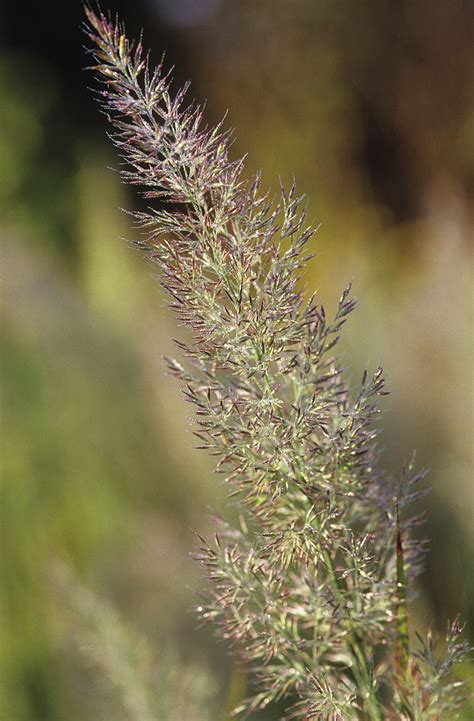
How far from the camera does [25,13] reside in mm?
3516

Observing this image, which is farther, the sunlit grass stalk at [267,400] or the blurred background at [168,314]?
the blurred background at [168,314]

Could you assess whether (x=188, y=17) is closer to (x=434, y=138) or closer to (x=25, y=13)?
(x=25, y=13)

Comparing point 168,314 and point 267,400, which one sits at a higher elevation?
point 168,314

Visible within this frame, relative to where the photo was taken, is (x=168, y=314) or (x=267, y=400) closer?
(x=267, y=400)

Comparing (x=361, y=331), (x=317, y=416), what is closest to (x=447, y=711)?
(x=317, y=416)

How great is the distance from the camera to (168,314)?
1.57 m

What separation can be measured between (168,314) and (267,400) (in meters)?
1.27

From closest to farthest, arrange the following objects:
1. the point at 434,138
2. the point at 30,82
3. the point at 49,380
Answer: the point at 49,380
the point at 434,138
the point at 30,82

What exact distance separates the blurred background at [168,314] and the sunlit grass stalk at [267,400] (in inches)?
1.3

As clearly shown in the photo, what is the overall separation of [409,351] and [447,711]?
969 mm

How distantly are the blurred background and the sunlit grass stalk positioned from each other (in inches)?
1.3

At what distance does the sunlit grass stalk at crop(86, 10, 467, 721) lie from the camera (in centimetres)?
32

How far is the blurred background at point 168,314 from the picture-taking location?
918 mm

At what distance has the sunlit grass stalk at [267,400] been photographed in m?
0.32
